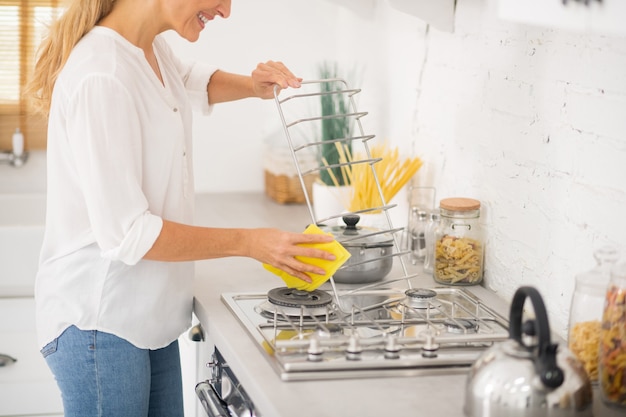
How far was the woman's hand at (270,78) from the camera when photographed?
2.09 meters

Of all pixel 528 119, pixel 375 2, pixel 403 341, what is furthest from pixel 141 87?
pixel 375 2

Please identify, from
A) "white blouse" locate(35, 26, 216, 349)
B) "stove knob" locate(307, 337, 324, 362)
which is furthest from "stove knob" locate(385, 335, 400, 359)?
"white blouse" locate(35, 26, 216, 349)

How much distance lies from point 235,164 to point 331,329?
158cm

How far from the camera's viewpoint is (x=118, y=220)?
169 centimetres

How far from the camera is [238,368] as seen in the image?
1653mm

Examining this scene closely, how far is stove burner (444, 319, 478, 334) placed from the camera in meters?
1.79

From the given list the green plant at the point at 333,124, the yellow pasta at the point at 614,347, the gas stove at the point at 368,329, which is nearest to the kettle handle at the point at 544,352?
the yellow pasta at the point at 614,347

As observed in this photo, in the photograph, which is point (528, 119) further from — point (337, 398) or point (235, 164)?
point (235, 164)

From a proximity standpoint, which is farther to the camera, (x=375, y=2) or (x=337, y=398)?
(x=375, y=2)

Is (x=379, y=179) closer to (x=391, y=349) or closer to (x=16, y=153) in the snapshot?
A: (x=391, y=349)

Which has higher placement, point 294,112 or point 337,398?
point 294,112

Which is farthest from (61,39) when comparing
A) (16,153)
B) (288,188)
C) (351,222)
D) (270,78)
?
(16,153)

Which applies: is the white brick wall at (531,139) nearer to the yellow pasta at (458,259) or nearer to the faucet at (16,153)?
the yellow pasta at (458,259)

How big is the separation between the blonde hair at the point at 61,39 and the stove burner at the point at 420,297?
2.72ft
